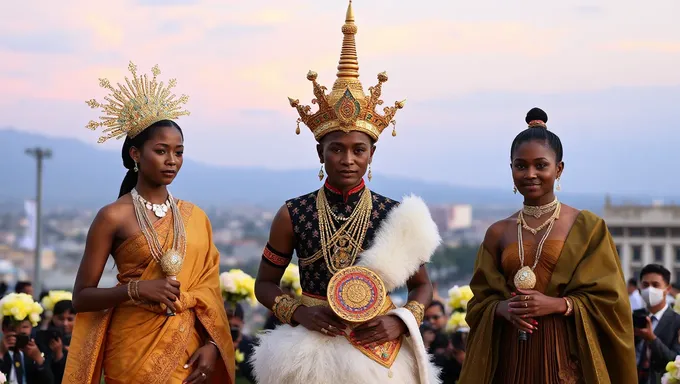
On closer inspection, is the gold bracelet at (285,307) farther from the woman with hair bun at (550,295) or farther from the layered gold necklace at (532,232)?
the layered gold necklace at (532,232)

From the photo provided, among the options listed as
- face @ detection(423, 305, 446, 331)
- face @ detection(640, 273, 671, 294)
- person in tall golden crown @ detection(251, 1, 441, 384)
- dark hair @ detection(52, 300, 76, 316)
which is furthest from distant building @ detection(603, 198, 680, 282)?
person in tall golden crown @ detection(251, 1, 441, 384)

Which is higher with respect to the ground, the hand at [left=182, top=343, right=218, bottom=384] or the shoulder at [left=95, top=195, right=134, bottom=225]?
the shoulder at [left=95, top=195, right=134, bottom=225]

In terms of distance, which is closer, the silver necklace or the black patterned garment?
the black patterned garment

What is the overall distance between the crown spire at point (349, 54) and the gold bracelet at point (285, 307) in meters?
1.44

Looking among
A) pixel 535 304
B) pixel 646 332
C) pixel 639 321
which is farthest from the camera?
pixel 639 321

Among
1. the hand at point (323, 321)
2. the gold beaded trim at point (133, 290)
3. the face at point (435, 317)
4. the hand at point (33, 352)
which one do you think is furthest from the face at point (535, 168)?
the face at point (435, 317)

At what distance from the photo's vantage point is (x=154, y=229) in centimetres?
766

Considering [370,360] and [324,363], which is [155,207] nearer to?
[324,363]

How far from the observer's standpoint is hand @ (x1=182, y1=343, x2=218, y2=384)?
760 centimetres

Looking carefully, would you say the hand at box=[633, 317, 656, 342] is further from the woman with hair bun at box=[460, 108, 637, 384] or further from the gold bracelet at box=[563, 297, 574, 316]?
the gold bracelet at box=[563, 297, 574, 316]

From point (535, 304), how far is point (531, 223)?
0.59 metres

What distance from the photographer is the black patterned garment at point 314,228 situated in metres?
7.44

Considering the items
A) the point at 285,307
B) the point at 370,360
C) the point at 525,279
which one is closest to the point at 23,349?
the point at 285,307

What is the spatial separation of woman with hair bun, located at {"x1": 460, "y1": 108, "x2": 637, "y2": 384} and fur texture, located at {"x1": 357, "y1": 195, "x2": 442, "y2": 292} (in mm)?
455
